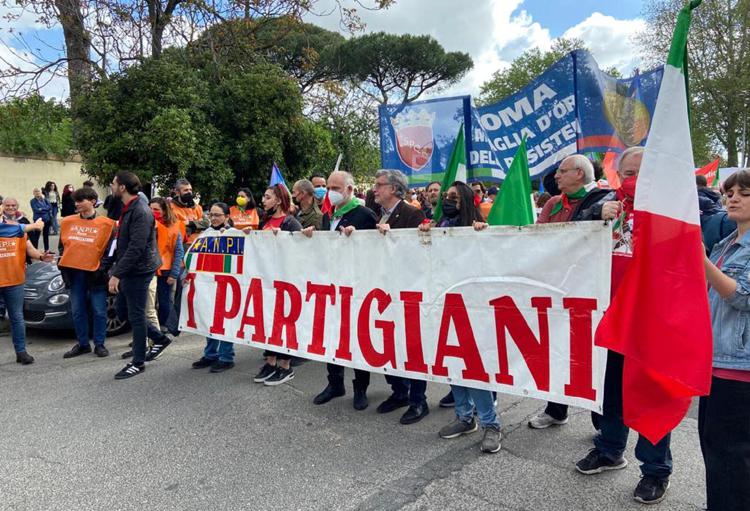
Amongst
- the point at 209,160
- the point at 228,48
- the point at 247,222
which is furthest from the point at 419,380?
the point at 228,48

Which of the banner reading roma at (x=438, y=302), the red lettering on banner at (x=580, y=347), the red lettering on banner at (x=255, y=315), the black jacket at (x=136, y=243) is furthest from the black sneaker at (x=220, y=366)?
the red lettering on banner at (x=580, y=347)

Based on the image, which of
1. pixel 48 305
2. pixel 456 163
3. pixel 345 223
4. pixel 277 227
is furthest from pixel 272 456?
pixel 48 305

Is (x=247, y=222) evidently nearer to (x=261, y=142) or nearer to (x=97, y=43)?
(x=261, y=142)

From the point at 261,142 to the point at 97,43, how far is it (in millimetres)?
4349

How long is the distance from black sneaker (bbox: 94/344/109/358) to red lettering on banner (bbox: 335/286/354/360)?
3.10 metres

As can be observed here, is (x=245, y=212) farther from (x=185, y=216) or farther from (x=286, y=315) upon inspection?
(x=286, y=315)

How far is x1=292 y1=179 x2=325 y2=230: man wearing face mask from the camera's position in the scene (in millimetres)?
5328

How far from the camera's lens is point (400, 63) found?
122ft

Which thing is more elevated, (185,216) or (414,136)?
(414,136)

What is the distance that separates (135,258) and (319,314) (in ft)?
6.44

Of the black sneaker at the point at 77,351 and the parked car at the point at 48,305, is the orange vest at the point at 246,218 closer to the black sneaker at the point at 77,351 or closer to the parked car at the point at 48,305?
the parked car at the point at 48,305

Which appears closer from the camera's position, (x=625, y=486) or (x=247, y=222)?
(x=625, y=486)

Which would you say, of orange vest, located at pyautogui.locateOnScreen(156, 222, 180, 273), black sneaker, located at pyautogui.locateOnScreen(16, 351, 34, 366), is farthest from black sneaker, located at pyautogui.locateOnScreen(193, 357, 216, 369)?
black sneaker, located at pyautogui.locateOnScreen(16, 351, 34, 366)

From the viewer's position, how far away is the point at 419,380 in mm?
3908
